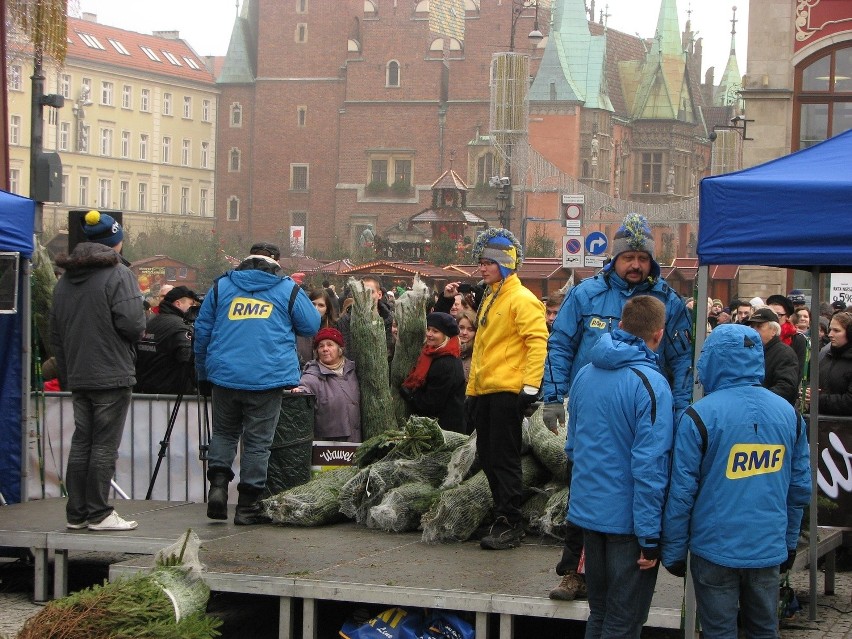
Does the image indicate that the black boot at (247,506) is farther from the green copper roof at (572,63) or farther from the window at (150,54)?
the window at (150,54)

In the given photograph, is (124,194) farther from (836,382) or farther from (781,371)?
(836,382)

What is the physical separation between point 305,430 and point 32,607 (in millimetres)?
2226

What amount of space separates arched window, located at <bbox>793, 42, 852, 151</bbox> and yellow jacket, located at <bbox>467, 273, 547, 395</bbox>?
26552 millimetres

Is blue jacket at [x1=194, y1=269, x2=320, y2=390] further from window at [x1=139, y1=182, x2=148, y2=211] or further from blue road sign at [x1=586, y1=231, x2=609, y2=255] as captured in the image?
window at [x1=139, y1=182, x2=148, y2=211]

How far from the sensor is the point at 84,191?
101m

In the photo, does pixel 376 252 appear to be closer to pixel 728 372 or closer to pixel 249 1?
pixel 249 1

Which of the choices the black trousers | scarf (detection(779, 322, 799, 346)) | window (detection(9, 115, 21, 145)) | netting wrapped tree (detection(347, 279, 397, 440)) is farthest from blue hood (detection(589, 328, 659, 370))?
window (detection(9, 115, 21, 145))

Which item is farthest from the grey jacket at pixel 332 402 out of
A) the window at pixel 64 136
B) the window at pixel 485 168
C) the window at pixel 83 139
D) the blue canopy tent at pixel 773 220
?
the window at pixel 83 139

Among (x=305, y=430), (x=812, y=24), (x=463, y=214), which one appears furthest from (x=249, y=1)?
(x=305, y=430)

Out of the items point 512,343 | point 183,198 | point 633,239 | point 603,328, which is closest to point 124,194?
point 183,198

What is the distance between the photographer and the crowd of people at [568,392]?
545 centimetres

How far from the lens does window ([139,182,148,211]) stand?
107 m

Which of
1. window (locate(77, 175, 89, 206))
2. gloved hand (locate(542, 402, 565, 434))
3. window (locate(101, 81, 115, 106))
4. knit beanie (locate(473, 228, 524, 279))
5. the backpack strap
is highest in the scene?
window (locate(101, 81, 115, 106))

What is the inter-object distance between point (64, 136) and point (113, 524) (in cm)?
9523
